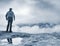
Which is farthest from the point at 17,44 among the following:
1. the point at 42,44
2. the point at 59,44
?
the point at 59,44

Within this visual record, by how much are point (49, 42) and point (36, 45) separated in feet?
6.00

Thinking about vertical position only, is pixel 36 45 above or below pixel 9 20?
below

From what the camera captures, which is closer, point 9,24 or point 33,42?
point 33,42

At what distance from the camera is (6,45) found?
72.1 feet

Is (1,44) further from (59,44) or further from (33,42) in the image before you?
(59,44)

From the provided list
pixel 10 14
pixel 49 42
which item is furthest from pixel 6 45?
pixel 10 14

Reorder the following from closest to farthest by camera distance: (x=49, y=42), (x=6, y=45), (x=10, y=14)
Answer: (x=6, y=45)
(x=49, y=42)
(x=10, y=14)

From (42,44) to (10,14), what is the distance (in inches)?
407

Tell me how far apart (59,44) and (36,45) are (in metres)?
2.25

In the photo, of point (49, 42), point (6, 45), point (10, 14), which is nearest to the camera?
point (6, 45)

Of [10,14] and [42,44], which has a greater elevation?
[10,14]

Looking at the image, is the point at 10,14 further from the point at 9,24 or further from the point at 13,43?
the point at 13,43

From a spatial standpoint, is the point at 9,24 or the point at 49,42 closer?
the point at 49,42

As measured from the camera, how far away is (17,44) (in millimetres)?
22656
